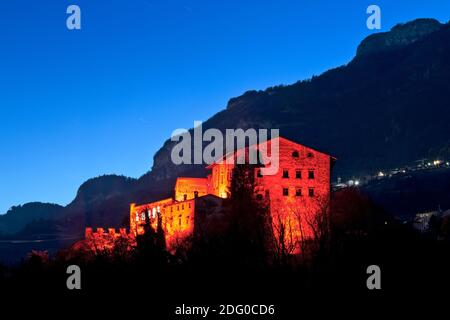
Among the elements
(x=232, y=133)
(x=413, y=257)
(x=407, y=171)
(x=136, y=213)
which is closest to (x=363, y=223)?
(x=413, y=257)

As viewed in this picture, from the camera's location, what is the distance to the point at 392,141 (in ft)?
603

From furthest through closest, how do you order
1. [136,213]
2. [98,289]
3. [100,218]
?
[100,218], [136,213], [98,289]

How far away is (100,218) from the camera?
148 meters

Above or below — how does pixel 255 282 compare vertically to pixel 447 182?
below
